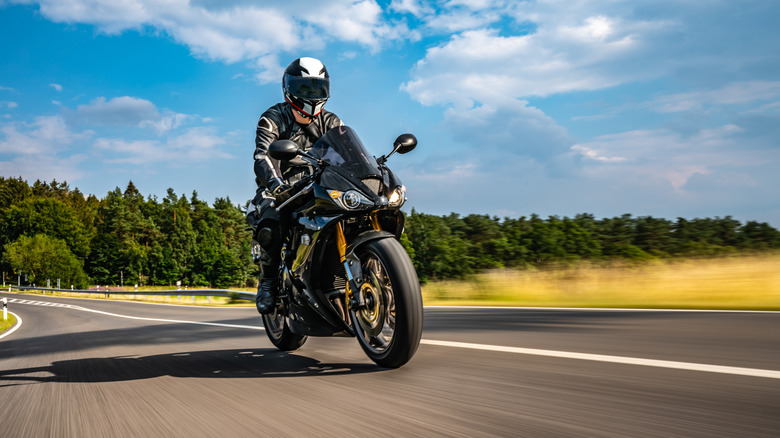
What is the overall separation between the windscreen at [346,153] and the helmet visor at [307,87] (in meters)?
0.86

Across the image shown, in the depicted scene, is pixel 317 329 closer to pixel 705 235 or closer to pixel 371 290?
pixel 371 290

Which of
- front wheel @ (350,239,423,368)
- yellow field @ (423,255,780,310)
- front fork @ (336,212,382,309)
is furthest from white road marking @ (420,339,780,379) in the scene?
yellow field @ (423,255,780,310)

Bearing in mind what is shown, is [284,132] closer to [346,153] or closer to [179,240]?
[346,153]

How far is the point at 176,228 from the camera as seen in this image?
116 m

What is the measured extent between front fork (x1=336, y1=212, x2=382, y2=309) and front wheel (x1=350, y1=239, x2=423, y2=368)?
4 centimetres

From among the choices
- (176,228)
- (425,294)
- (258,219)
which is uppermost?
(176,228)

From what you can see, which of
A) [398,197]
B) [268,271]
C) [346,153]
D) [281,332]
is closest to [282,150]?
[346,153]

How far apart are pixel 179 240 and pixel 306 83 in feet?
387

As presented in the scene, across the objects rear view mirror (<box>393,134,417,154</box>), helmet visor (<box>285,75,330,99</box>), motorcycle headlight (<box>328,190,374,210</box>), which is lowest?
motorcycle headlight (<box>328,190,374,210</box>)

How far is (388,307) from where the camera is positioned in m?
3.68

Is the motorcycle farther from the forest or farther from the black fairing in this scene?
the forest

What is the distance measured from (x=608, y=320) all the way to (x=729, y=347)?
2538 millimetres

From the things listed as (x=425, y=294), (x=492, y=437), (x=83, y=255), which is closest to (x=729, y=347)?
(x=492, y=437)

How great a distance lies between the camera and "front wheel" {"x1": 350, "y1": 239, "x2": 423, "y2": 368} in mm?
3381
